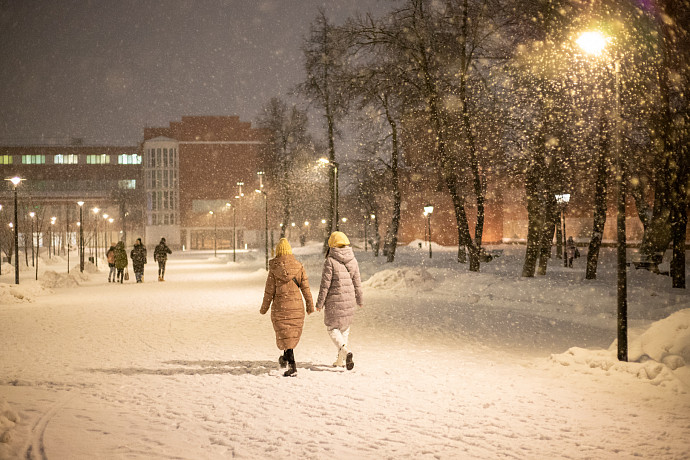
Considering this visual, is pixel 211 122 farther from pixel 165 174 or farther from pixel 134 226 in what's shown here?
pixel 134 226

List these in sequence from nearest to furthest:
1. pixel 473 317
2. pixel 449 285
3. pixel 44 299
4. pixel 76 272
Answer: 1. pixel 473 317
2. pixel 44 299
3. pixel 449 285
4. pixel 76 272

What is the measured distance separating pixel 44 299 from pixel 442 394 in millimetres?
15957

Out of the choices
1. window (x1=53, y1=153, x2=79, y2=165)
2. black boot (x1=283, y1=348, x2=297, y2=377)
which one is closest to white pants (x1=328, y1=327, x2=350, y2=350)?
black boot (x1=283, y1=348, x2=297, y2=377)

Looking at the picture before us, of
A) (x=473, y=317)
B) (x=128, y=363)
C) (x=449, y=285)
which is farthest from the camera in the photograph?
(x=449, y=285)

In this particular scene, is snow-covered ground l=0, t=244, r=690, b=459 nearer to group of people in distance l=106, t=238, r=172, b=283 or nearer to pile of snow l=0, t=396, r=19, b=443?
pile of snow l=0, t=396, r=19, b=443

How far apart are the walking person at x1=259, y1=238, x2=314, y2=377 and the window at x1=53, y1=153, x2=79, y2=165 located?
107 metres

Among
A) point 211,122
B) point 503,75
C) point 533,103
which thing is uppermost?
point 211,122

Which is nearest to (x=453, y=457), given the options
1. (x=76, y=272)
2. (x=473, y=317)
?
(x=473, y=317)

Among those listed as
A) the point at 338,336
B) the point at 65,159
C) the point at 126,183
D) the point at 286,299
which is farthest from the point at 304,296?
the point at 65,159

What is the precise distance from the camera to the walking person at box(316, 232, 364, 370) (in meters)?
8.32

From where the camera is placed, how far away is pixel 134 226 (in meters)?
89.1

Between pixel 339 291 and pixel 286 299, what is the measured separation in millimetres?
749

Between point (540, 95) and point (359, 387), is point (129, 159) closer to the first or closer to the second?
point (540, 95)

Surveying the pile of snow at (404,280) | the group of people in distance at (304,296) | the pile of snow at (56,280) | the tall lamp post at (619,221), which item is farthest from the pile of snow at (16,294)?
the tall lamp post at (619,221)
